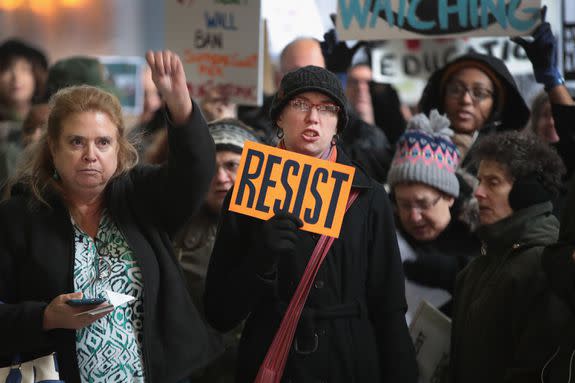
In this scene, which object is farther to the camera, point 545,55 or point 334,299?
point 545,55

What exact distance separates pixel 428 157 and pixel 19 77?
10.0ft

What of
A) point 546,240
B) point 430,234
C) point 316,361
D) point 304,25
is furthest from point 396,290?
point 304,25

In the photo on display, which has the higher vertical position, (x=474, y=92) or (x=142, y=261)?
(x=474, y=92)

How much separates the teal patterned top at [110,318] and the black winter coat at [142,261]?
29mm

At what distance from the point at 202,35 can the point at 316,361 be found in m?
2.83

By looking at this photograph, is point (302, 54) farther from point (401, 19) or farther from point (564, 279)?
point (564, 279)

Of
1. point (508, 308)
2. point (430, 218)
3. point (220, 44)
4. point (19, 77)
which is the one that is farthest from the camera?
point (19, 77)

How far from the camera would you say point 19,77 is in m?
5.62

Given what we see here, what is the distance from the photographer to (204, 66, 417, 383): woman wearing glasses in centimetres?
267

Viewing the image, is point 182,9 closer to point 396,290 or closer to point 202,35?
point 202,35

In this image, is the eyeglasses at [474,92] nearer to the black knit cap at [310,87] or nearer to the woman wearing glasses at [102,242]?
the black knit cap at [310,87]

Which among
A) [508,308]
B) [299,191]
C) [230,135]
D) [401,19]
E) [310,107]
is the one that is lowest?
[508,308]

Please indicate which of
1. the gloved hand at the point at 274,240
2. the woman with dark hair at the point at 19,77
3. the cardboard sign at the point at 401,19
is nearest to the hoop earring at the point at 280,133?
the gloved hand at the point at 274,240

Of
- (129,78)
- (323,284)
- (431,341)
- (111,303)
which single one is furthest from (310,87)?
(129,78)
